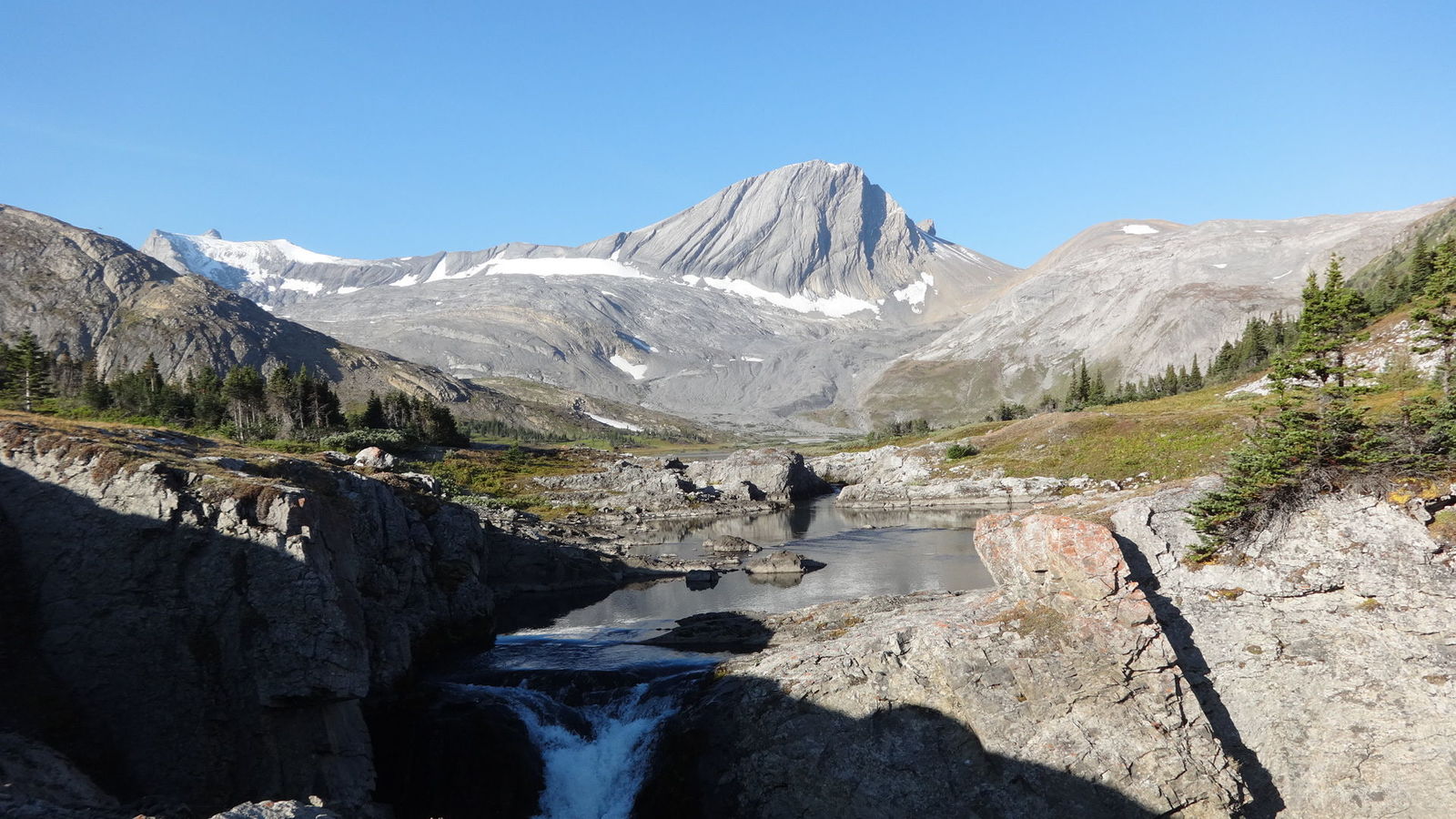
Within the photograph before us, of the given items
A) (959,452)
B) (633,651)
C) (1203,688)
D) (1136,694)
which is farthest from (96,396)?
(1203,688)

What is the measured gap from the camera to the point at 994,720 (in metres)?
22.0

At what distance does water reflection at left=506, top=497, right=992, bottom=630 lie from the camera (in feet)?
157

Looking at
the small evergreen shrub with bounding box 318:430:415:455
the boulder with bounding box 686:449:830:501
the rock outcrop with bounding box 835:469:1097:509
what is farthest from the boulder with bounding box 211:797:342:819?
the boulder with bounding box 686:449:830:501

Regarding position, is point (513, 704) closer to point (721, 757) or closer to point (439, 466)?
point (721, 757)

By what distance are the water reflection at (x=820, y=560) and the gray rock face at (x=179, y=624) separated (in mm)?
21664

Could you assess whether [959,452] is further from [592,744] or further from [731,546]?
[592,744]

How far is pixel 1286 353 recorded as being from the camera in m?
27.5

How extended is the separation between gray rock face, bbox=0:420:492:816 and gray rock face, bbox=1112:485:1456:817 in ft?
81.7

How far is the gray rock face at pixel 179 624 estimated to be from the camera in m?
21.1

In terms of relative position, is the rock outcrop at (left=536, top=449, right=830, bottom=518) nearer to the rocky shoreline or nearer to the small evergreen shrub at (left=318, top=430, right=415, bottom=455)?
the small evergreen shrub at (left=318, top=430, right=415, bottom=455)

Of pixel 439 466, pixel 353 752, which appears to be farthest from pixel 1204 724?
pixel 439 466

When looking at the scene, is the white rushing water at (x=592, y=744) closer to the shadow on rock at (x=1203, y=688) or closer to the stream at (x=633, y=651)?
the stream at (x=633, y=651)

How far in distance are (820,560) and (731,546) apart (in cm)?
927

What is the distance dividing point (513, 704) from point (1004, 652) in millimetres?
17657
